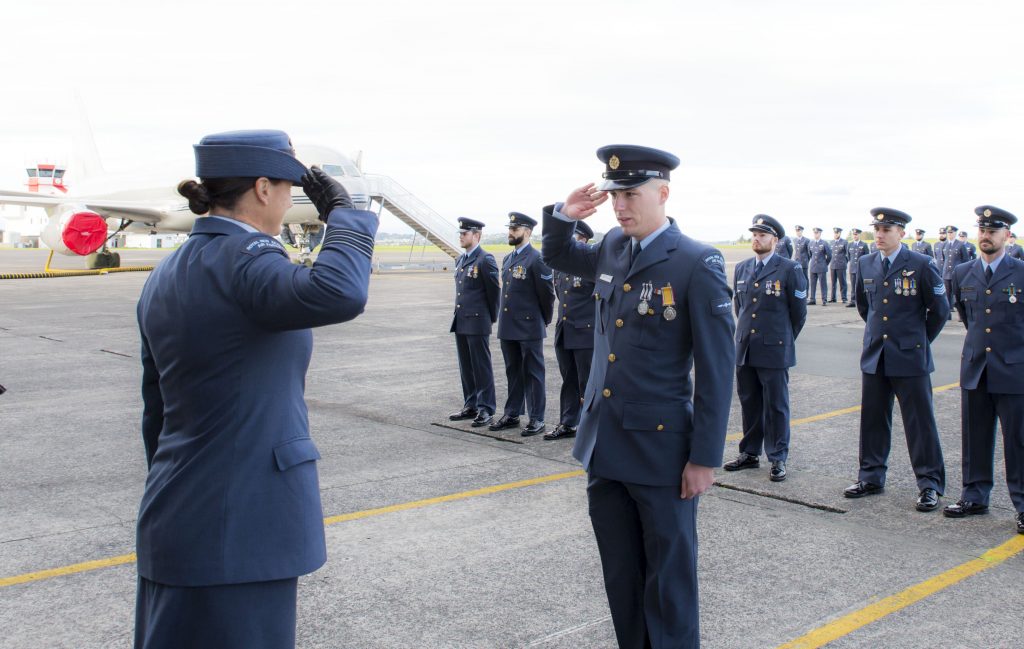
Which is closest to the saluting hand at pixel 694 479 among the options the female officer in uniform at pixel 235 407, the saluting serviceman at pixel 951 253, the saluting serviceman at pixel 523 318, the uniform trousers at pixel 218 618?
the female officer in uniform at pixel 235 407

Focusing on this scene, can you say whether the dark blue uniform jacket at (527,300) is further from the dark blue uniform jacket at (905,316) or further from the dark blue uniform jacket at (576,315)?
the dark blue uniform jacket at (905,316)

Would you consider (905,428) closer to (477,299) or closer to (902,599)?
(902,599)

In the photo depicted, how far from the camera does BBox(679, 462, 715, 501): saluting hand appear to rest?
327 centimetres

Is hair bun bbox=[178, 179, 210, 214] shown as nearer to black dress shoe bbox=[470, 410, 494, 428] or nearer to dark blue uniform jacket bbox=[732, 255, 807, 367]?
dark blue uniform jacket bbox=[732, 255, 807, 367]

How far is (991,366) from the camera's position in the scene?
19.2 feet

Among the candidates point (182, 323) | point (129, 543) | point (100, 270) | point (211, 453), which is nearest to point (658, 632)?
point (211, 453)

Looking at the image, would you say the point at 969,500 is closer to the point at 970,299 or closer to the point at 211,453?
the point at 970,299

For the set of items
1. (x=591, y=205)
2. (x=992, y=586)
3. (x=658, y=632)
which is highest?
(x=591, y=205)

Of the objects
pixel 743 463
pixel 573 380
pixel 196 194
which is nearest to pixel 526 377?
pixel 573 380

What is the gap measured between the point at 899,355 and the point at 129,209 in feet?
91.6

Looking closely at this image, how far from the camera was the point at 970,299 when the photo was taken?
6.20 meters

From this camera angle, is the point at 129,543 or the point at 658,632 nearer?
the point at 658,632

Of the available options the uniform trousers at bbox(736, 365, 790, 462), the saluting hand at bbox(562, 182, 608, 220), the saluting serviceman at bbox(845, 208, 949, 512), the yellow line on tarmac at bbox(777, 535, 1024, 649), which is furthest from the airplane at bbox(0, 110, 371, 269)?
the saluting hand at bbox(562, 182, 608, 220)

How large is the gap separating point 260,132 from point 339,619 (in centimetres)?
249
